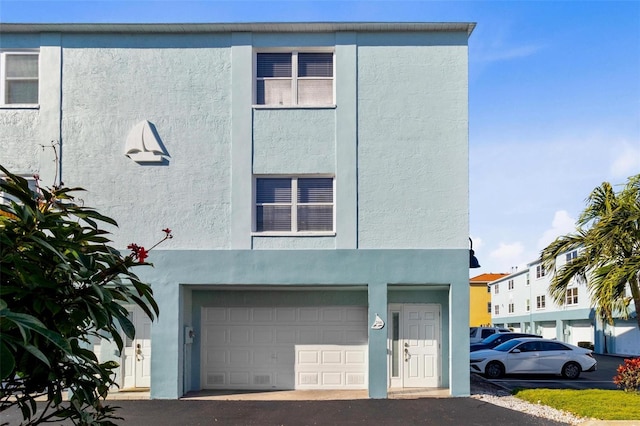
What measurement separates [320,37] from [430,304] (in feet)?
24.4

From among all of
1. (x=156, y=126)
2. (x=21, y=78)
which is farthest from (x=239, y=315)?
(x=21, y=78)

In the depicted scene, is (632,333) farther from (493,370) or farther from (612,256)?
(612,256)

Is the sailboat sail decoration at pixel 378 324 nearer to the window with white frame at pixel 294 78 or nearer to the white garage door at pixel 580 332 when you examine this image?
the window with white frame at pixel 294 78

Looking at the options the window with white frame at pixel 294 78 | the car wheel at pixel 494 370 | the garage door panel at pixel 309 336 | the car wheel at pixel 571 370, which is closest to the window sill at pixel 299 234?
the garage door panel at pixel 309 336

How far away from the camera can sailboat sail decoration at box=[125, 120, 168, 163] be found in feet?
47.1

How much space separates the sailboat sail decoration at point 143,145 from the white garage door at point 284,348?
421cm

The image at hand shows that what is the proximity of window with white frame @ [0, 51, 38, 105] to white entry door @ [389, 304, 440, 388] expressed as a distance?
35.5 ft

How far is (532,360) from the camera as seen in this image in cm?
2008

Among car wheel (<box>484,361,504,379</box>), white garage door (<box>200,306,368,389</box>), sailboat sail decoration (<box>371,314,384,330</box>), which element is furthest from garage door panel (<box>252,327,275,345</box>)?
car wheel (<box>484,361,504,379</box>)

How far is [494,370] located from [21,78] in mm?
16878

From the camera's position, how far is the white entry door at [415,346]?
15.2 meters

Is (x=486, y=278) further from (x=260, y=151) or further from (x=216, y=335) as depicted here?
(x=260, y=151)

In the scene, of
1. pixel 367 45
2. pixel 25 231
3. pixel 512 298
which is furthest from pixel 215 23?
pixel 512 298

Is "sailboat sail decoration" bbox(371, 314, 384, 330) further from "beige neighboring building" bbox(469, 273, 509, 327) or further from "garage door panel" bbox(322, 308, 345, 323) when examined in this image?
"beige neighboring building" bbox(469, 273, 509, 327)
